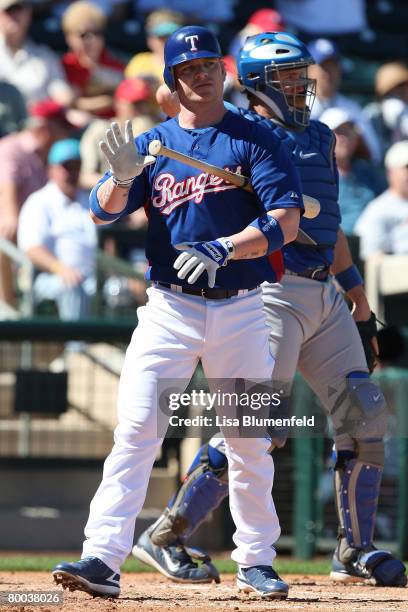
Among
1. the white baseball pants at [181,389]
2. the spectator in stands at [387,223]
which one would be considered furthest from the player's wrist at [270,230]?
the spectator in stands at [387,223]

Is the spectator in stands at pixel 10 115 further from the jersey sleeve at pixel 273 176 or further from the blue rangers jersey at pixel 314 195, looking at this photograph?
the jersey sleeve at pixel 273 176

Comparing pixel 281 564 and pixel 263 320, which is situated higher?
pixel 263 320

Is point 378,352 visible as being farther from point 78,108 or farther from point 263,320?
point 78,108

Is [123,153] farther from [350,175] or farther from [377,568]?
[350,175]

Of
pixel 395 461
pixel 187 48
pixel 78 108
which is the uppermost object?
pixel 78 108

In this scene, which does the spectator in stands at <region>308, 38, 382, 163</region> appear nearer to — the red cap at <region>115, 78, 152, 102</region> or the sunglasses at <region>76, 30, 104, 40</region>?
the red cap at <region>115, 78, 152, 102</region>

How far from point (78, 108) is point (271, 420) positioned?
634cm

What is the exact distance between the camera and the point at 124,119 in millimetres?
9828

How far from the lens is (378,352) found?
583cm

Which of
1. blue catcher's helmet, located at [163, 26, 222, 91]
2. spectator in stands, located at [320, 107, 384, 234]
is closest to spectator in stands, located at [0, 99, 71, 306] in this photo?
spectator in stands, located at [320, 107, 384, 234]

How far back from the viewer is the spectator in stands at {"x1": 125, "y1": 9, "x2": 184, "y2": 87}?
10.5m

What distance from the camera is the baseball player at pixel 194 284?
437cm

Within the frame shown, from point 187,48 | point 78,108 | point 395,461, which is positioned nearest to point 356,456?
point 187,48

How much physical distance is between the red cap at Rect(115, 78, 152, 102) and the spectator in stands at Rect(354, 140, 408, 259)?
1.99 metres
